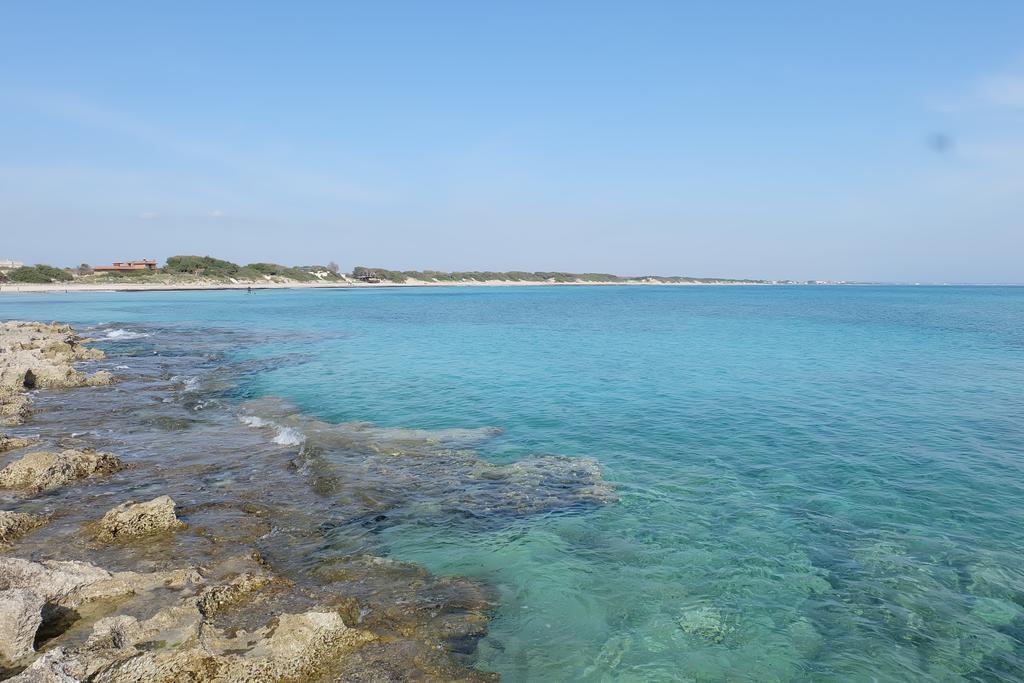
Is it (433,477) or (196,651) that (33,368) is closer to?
(433,477)

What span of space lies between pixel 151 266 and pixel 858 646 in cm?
17347

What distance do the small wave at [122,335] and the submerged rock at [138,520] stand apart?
35.9m

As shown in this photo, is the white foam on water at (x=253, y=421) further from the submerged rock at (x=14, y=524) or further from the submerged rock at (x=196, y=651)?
the submerged rock at (x=196, y=651)

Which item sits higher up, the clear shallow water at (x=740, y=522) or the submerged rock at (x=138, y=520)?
the submerged rock at (x=138, y=520)

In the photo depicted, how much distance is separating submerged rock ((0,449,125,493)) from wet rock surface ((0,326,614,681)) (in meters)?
0.03

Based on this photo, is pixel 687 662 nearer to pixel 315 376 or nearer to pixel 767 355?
pixel 315 376

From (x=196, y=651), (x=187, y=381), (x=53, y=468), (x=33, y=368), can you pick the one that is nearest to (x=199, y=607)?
(x=196, y=651)

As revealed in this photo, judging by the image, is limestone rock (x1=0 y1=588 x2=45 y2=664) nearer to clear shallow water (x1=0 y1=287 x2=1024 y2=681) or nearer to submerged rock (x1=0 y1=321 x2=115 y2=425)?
clear shallow water (x1=0 y1=287 x2=1024 y2=681)

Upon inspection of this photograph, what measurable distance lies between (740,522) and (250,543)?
8652mm

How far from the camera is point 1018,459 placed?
14.0 metres

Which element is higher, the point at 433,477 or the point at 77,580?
the point at 77,580

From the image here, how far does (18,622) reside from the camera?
19.5 feet

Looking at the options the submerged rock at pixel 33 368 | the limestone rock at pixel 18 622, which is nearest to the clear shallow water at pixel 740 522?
the limestone rock at pixel 18 622

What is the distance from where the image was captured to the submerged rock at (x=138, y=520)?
889 centimetres
